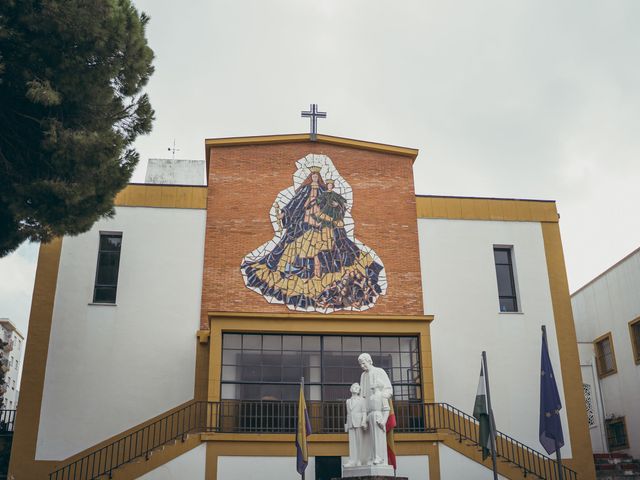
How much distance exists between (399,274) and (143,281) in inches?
283

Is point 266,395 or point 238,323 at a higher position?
point 238,323

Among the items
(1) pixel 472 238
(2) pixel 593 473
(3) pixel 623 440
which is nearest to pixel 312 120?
(1) pixel 472 238

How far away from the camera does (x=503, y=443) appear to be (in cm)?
1970

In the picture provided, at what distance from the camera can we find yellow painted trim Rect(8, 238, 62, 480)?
1831cm

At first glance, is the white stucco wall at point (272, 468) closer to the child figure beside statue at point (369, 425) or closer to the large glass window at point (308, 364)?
the large glass window at point (308, 364)

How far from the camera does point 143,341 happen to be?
64.4 ft

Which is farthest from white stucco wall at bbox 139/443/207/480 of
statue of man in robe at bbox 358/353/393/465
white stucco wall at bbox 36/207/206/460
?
statue of man in robe at bbox 358/353/393/465

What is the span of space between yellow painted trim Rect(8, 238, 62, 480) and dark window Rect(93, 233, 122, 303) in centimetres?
112

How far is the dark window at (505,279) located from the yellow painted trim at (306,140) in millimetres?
4002

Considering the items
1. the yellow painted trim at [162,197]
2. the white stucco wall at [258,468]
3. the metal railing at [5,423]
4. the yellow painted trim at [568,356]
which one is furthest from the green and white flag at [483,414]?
the metal railing at [5,423]

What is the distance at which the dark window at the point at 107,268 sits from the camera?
20.4 m

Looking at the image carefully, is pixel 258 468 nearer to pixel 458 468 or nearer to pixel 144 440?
pixel 144 440

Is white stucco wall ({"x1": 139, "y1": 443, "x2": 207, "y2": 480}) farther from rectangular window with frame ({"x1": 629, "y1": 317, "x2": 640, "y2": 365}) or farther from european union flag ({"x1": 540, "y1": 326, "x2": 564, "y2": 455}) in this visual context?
rectangular window with frame ({"x1": 629, "y1": 317, "x2": 640, "y2": 365})

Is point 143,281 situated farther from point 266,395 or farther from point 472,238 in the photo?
point 472,238
